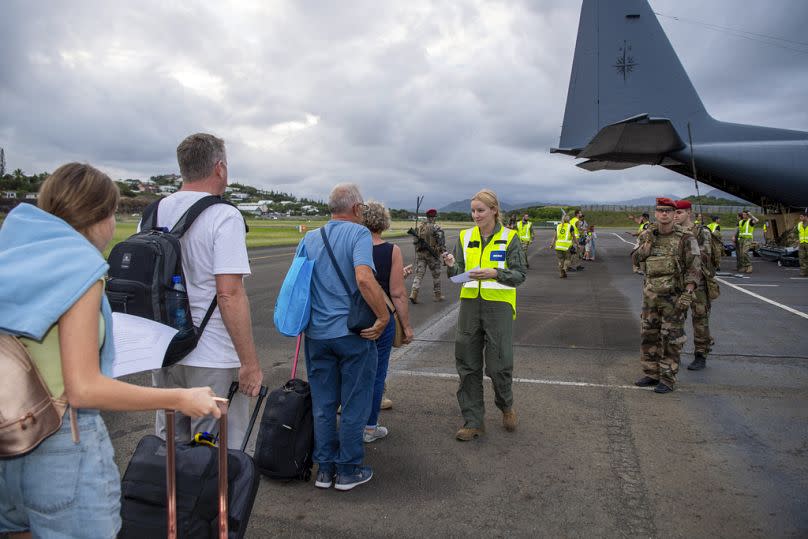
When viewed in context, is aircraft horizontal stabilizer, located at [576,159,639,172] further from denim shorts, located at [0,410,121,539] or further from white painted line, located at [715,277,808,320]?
denim shorts, located at [0,410,121,539]

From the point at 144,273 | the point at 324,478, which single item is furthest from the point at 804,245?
the point at 144,273

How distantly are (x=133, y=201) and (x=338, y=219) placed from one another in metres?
55.9

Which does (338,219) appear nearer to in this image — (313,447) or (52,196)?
(313,447)

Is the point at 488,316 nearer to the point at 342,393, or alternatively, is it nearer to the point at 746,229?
the point at 342,393

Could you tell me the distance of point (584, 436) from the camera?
14.2ft

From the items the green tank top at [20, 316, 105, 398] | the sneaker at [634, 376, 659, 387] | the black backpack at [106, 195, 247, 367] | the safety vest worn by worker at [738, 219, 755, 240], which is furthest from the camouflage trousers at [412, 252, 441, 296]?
the safety vest worn by worker at [738, 219, 755, 240]

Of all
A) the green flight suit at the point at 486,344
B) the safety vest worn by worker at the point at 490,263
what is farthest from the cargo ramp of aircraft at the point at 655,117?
the green flight suit at the point at 486,344

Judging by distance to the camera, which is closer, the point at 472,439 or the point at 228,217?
the point at 228,217

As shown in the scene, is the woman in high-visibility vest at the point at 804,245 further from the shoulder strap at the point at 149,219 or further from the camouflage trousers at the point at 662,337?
the shoulder strap at the point at 149,219

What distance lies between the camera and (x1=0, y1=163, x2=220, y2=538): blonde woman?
1411 millimetres

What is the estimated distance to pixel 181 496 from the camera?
1.96m

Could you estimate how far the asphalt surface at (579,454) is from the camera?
3.12 meters

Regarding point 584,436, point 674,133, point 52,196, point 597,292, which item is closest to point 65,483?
point 52,196

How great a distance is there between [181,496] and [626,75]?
22.0m
